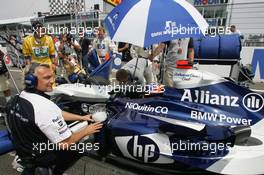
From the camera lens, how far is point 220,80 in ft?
9.27

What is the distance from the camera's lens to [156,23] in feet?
8.79

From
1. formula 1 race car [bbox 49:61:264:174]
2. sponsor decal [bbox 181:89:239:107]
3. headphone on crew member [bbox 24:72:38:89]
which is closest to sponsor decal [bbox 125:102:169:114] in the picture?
formula 1 race car [bbox 49:61:264:174]

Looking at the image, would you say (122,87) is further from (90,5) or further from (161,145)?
(90,5)

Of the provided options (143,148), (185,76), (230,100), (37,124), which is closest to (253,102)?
(230,100)

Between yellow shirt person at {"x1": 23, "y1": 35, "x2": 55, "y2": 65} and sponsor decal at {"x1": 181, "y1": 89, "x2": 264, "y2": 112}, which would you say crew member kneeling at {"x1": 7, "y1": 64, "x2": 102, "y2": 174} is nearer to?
sponsor decal at {"x1": 181, "y1": 89, "x2": 264, "y2": 112}

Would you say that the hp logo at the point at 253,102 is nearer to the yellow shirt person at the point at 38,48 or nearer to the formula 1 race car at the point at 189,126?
the formula 1 race car at the point at 189,126

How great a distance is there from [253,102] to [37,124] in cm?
200

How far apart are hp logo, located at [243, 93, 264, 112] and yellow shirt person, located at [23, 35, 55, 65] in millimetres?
3605

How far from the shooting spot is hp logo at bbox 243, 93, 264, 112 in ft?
9.04

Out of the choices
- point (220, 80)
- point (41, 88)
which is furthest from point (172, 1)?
point (41, 88)

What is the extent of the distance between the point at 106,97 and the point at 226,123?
4.50ft

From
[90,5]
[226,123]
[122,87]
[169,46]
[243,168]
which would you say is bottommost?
[243,168]

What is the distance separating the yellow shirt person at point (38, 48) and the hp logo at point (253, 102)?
3605 mm

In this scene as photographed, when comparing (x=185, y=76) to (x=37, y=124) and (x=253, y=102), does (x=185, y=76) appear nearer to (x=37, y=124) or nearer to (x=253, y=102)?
(x=253, y=102)
